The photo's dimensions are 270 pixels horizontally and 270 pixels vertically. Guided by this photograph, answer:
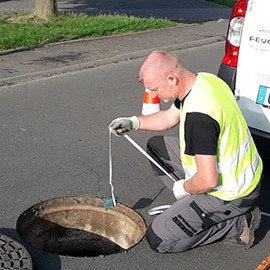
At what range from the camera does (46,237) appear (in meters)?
4.54

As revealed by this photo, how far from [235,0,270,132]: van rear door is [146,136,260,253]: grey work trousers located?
1.02 metres

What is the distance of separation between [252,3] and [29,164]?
234 centimetres

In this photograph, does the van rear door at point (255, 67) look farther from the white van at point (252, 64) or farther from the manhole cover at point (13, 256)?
the manhole cover at point (13, 256)

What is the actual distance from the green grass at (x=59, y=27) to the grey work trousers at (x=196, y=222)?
6365 mm

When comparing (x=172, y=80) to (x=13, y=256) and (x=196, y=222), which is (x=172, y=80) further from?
(x=13, y=256)

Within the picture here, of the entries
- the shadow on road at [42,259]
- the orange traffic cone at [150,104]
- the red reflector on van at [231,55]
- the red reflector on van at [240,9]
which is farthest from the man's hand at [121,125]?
the orange traffic cone at [150,104]

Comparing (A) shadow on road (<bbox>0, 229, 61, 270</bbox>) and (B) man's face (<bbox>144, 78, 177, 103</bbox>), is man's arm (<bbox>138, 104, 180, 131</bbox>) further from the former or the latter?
(A) shadow on road (<bbox>0, 229, 61, 270</bbox>)

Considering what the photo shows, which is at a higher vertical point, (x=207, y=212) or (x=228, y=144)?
(x=228, y=144)

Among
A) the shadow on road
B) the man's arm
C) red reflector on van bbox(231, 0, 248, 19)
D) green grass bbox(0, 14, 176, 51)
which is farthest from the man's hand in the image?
green grass bbox(0, 14, 176, 51)

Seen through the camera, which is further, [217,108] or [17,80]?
[17,80]

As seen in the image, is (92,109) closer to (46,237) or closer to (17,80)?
(17,80)

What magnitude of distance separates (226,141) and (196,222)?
0.58 meters

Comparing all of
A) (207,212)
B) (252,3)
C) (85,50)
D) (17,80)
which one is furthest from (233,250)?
(85,50)

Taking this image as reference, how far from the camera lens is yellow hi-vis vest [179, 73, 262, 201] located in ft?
12.3
